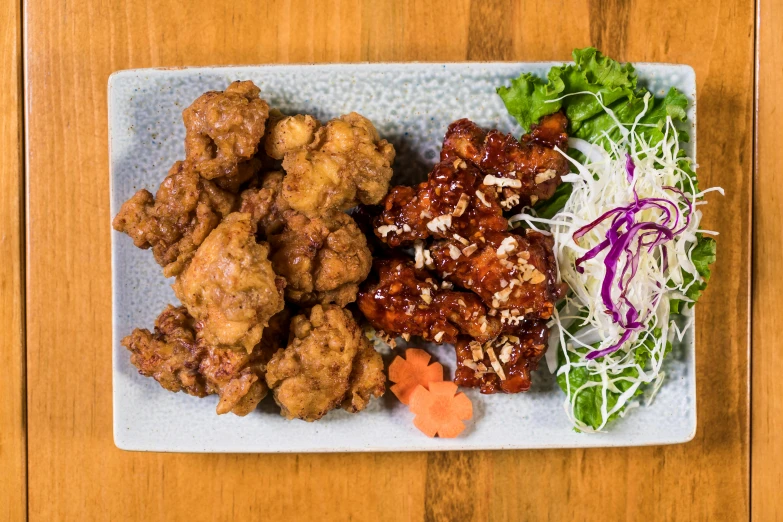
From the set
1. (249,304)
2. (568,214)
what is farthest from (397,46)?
(249,304)

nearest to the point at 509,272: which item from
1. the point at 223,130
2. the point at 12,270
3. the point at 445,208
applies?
the point at 445,208

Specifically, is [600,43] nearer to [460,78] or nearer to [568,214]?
[460,78]

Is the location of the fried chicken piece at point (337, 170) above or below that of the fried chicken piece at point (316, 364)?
above

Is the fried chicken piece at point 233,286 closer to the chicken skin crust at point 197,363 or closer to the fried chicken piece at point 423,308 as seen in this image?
the chicken skin crust at point 197,363

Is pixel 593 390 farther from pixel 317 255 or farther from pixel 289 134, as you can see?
pixel 289 134

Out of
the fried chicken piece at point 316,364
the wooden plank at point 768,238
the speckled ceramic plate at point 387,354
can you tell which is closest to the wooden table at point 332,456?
the wooden plank at point 768,238

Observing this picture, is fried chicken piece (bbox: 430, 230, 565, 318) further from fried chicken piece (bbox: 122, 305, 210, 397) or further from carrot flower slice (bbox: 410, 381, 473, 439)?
fried chicken piece (bbox: 122, 305, 210, 397)

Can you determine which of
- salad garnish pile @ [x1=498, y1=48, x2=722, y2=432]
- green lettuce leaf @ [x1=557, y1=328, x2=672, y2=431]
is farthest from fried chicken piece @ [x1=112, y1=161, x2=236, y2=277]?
green lettuce leaf @ [x1=557, y1=328, x2=672, y2=431]
